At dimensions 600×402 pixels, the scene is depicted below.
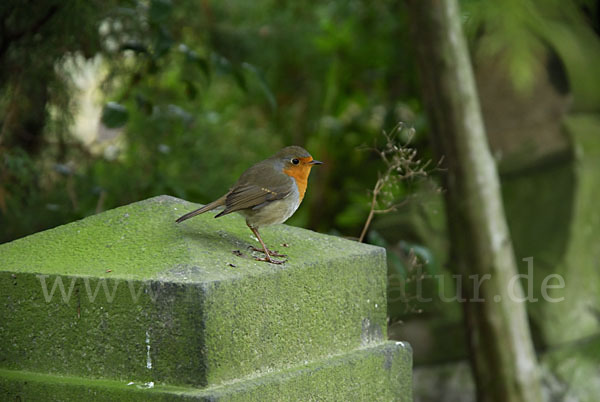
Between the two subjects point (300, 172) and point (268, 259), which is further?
point (300, 172)

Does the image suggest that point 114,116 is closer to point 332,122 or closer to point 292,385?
point 292,385

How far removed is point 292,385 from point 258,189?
53cm

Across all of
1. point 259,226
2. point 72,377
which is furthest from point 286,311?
point 72,377

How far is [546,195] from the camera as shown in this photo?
455 centimetres

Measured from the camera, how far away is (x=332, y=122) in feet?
17.2

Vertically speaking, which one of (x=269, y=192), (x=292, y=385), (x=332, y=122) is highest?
(x=269, y=192)

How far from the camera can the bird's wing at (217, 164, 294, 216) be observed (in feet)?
6.56

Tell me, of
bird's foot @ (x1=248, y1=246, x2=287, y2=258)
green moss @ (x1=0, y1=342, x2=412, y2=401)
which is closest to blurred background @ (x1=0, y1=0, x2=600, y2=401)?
green moss @ (x1=0, y1=342, x2=412, y2=401)

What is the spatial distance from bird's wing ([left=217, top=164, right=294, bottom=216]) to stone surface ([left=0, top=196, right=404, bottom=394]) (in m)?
0.09

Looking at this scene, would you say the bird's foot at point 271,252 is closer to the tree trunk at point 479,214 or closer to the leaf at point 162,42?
the leaf at point 162,42

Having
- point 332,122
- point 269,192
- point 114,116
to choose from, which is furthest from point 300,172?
point 332,122

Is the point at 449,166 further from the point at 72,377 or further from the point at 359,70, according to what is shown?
the point at 72,377

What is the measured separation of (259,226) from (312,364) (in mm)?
384

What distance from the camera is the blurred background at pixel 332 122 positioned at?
3113 millimetres
